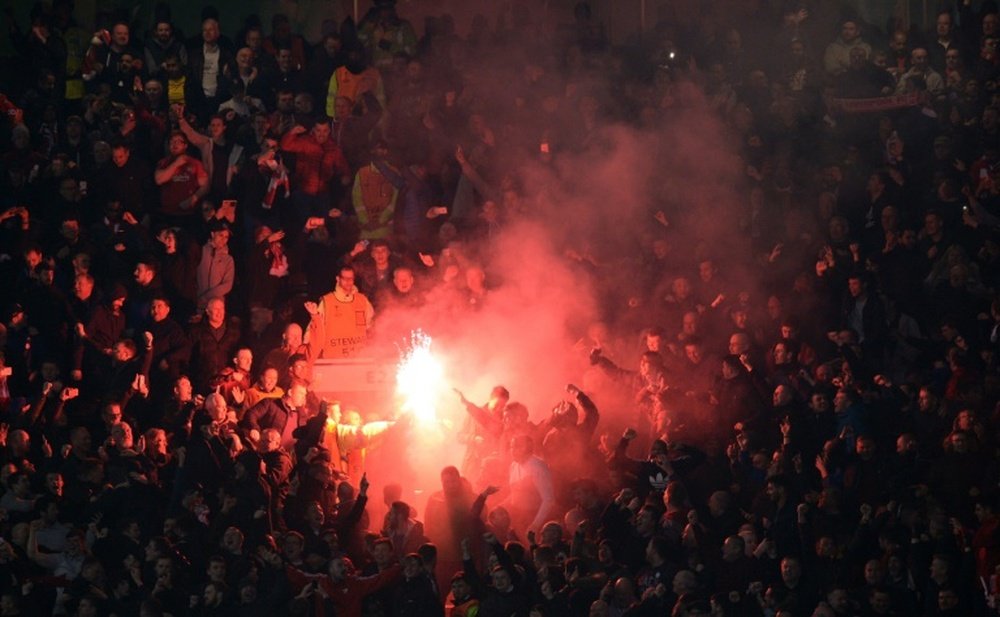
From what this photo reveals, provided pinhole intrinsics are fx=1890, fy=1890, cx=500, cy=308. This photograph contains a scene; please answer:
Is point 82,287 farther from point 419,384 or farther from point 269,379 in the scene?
point 419,384

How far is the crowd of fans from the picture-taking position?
44.0ft

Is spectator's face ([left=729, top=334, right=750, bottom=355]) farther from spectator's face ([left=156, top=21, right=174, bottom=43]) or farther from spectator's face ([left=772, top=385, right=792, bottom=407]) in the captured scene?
spectator's face ([left=156, top=21, right=174, bottom=43])

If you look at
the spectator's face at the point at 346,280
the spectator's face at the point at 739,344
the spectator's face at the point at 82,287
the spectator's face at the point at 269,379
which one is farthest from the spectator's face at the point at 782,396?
the spectator's face at the point at 82,287

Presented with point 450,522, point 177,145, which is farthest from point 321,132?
point 450,522

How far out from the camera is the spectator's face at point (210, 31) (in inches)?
735

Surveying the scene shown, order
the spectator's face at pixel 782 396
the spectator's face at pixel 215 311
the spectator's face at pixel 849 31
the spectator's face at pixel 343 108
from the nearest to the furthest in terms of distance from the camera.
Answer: the spectator's face at pixel 782 396 < the spectator's face at pixel 215 311 < the spectator's face at pixel 343 108 < the spectator's face at pixel 849 31

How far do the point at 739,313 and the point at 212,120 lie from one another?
5347 millimetres

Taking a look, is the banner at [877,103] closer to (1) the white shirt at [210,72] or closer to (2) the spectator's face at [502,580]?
(1) the white shirt at [210,72]

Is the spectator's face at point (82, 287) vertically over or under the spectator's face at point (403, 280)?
over

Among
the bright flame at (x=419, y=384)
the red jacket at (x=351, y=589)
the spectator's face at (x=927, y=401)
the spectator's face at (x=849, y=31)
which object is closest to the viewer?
the red jacket at (x=351, y=589)

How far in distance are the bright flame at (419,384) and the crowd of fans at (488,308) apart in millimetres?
241

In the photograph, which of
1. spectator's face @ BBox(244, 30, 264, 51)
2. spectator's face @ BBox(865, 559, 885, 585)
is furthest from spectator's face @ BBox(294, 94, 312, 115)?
spectator's face @ BBox(865, 559, 885, 585)

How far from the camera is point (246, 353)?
1541 cm

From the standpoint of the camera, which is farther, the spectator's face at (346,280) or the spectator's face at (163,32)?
the spectator's face at (163,32)
